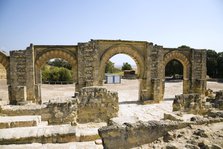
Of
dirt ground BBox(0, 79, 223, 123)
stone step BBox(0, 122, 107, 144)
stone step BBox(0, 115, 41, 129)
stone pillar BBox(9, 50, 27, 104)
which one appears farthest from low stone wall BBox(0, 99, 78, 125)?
stone pillar BBox(9, 50, 27, 104)

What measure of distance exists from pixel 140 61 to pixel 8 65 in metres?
9.29

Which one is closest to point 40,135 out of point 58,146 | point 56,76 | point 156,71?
point 58,146

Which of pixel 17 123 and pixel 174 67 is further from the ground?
pixel 174 67

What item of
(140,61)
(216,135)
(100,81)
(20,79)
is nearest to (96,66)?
(100,81)

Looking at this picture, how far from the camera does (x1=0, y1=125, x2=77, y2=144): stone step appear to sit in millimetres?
3993

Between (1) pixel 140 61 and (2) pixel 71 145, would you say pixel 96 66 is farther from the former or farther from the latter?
(2) pixel 71 145

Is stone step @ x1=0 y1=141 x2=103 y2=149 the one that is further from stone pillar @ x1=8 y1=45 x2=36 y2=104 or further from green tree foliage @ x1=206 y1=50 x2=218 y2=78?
green tree foliage @ x1=206 y1=50 x2=218 y2=78

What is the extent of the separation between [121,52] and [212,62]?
2275 cm

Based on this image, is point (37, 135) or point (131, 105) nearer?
point (37, 135)

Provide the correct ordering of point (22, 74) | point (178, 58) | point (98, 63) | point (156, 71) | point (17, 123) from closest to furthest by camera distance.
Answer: point (17, 123) < point (22, 74) < point (98, 63) < point (156, 71) < point (178, 58)

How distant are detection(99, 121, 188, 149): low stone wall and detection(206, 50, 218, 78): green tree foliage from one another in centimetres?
2993

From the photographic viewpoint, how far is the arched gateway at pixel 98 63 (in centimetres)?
1181

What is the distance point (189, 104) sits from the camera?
8.45m

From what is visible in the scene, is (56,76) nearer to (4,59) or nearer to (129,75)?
(4,59)
